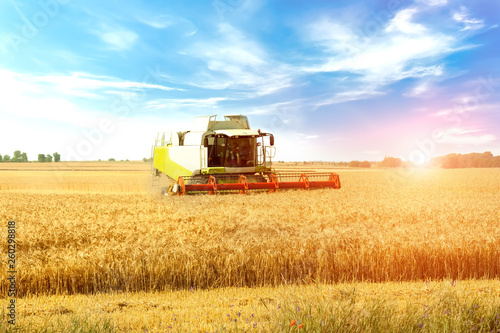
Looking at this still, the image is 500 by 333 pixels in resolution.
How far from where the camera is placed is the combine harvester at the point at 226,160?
1775 cm

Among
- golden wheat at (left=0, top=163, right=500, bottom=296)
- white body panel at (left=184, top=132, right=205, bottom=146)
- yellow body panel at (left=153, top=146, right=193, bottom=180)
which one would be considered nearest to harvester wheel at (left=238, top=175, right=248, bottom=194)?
yellow body panel at (left=153, top=146, right=193, bottom=180)

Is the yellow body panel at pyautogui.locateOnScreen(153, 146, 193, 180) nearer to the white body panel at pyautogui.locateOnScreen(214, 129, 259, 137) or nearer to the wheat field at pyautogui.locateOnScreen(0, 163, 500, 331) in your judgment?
the white body panel at pyautogui.locateOnScreen(214, 129, 259, 137)

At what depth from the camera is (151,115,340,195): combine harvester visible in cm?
1775

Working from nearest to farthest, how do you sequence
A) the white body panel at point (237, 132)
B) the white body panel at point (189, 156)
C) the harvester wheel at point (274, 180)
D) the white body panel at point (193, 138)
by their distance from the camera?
A: the harvester wheel at point (274, 180) < the white body panel at point (237, 132) < the white body panel at point (189, 156) < the white body panel at point (193, 138)

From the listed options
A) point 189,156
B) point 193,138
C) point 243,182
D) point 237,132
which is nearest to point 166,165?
point 189,156

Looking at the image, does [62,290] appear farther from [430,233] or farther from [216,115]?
[216,115]

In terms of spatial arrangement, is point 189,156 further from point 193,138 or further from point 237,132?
point 237,132

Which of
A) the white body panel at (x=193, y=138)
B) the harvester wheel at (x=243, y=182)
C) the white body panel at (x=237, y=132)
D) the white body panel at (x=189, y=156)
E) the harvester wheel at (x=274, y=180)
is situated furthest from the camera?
the white body panel at (x=193, y=138)

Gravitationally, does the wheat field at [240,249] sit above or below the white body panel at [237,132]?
below

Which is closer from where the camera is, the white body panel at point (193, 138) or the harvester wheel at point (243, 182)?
the harvester wheel at point (243, 182)

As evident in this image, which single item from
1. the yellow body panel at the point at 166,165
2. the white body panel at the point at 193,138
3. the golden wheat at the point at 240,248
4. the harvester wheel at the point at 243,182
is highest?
the white body panel at the point at 193,138

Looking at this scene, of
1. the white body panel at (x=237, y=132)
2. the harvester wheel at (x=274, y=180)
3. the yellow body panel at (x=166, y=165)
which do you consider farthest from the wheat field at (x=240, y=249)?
the yellow body panel at (x=166, y=165)

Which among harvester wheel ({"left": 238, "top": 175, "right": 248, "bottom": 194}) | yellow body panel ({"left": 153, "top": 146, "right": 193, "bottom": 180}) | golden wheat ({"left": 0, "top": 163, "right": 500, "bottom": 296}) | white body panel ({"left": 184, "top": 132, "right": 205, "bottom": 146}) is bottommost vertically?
golden wheat ({"left": 0, "top": 163, "right": 500, "bottom": 296})

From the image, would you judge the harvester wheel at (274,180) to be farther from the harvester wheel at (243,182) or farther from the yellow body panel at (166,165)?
the yellow body panel at (166,165)
